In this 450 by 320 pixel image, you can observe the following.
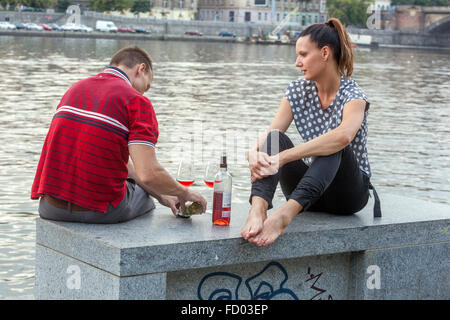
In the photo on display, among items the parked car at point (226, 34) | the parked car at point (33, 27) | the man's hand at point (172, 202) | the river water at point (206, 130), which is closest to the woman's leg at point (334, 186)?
the man's hand at point (172, 202)

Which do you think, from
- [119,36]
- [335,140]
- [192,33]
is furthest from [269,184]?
[192,33]

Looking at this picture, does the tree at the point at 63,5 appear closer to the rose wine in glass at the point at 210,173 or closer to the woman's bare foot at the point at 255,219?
the rose wine in glass at the point at 210,173

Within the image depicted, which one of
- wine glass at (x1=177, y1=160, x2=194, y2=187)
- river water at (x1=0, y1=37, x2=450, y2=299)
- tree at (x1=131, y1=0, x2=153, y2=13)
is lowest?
river water at (x1=0, y1=37, x2=450, y2=299)

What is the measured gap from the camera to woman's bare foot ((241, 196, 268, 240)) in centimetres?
341

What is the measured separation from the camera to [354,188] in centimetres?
385

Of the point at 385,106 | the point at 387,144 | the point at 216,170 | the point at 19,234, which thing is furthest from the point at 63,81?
the point at 216,170

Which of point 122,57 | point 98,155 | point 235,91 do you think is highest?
point 122,57

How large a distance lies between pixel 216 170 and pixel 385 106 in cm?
1489

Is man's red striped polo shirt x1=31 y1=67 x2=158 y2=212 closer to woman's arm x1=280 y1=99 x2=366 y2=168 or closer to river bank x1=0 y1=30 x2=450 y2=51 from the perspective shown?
woman's arm x1=280 y1=99 x2=366 y2=168

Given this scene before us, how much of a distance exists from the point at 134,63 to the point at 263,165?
0.69 meters

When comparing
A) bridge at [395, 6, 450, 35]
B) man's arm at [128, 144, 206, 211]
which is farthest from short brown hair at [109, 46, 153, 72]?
bridge at [395, 6, 450, 35]

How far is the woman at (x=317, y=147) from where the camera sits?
3.58 m

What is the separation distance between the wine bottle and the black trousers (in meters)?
0.12

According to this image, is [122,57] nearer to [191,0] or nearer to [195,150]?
[195,150]
